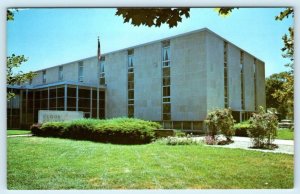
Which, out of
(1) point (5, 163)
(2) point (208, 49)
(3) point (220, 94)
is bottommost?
(1) point (5, 163)

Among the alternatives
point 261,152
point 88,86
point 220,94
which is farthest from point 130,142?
point 88,86

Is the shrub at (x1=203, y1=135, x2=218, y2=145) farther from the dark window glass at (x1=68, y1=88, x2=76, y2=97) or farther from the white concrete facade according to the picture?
the dark window glass at (x1=68, y1=88, x2=76, y2=97)

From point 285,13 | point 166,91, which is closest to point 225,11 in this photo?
point 285,13

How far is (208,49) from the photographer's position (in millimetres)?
14625

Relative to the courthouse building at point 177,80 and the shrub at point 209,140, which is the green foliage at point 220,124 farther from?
the courthouse building at point 177,80

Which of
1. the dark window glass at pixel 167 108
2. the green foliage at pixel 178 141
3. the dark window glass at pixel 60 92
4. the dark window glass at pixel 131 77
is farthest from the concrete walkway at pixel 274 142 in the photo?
the dark window glass at pixel 60 92

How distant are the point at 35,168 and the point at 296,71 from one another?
538 centimetres

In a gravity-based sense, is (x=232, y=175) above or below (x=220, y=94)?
below

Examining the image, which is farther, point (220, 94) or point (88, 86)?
point (88, 86)

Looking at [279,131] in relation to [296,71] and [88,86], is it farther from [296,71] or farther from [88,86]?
[88,86]

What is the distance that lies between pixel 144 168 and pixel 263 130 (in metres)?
4.36

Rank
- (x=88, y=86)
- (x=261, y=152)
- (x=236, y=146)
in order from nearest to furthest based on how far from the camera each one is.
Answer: (x=261, y=152), (x=236, y=146), (x=88, y=86)

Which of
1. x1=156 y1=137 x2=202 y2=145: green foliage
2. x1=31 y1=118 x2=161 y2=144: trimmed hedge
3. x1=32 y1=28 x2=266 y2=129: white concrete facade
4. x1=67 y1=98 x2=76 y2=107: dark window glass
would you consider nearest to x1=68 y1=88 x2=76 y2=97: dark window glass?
x1=67 y1=98 x2=76 y2=107: dark window glass

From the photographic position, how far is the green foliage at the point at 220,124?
11391 millimetres
